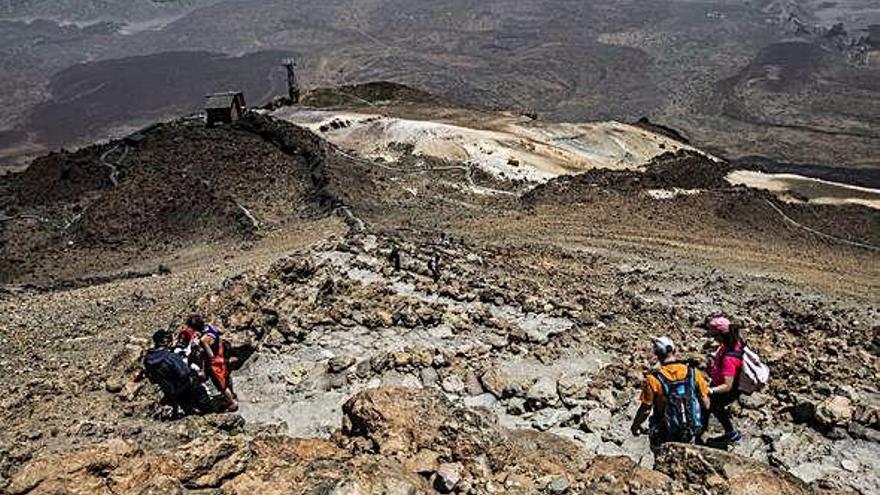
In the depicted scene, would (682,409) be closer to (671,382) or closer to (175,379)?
(671,382)

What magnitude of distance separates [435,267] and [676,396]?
5.59m

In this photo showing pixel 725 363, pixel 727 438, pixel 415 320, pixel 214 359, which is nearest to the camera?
pixel 725 363

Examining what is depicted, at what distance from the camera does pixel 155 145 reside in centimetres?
2378

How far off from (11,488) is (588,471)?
437 cm

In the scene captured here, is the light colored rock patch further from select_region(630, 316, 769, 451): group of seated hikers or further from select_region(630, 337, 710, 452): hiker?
select_region(630, 337, 710, 452): hiker

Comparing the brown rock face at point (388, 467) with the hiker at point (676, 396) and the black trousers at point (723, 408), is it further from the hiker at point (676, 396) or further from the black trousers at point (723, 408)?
the black trousers at point (723, 408)

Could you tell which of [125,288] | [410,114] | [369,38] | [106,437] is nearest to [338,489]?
[106,437]

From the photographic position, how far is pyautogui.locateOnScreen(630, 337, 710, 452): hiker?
6.23m

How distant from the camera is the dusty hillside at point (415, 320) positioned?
583 centimetres

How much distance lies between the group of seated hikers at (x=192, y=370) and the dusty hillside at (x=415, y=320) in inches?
13.7

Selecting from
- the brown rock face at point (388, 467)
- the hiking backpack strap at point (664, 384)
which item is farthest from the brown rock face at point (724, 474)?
the hiking backpack strap at point (664, 384)

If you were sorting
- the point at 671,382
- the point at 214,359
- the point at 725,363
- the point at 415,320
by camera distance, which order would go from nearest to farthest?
1. the point at 671,382
2. the point at 725,363
3. the point at 214,359
4. the point at 415,320

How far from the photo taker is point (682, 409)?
6.27 metres

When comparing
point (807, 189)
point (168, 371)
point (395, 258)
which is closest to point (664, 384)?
point (168, 371)
